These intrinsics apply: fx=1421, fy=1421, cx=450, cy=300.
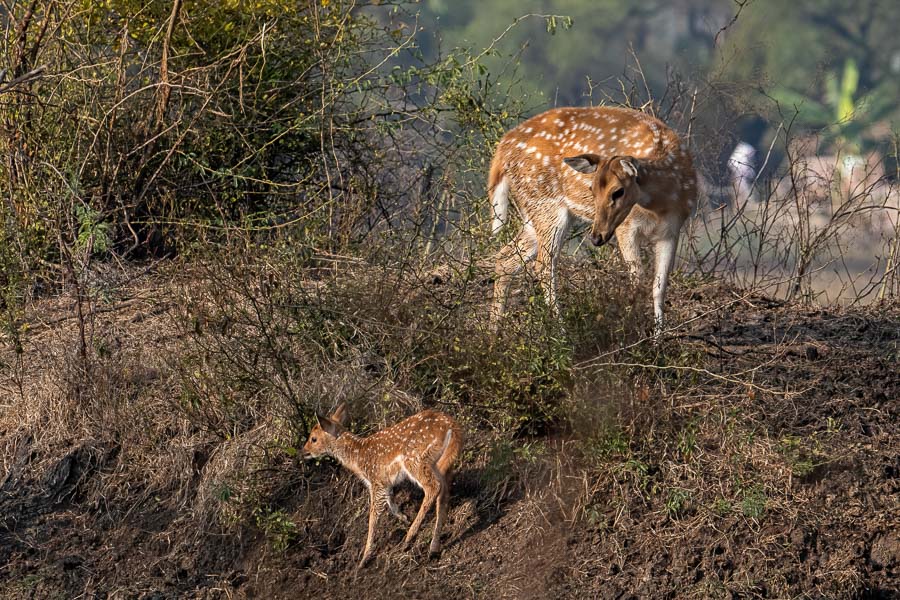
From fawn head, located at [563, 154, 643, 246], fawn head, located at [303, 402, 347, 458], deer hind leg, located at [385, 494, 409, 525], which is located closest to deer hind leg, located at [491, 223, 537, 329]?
fawn head, located at [563, 154, 643, 246]

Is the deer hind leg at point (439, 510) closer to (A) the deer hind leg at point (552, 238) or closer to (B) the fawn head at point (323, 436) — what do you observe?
(B) the fawn head at point (323, 436)

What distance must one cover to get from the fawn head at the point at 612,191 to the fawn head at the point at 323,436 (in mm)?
2132

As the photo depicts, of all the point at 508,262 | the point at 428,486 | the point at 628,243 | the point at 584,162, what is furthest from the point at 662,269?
the point at 428,486

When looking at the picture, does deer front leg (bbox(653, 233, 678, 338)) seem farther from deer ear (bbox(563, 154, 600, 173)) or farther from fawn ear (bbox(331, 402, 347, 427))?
fawn ear (bbox(331, 402, 347, 427))

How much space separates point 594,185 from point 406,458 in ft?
8.26

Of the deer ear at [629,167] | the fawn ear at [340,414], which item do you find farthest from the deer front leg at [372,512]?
the deer ear at [629,167]

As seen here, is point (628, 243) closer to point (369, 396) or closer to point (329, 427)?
point (369, 396)

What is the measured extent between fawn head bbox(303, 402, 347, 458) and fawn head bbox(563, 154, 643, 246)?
2132 millimetres

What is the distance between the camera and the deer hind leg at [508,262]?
26.3 feet

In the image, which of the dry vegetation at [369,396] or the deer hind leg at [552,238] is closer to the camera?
the dry vegetation at [369,396]

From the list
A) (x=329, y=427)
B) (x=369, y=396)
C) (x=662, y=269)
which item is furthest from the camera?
(x=662, y=269)

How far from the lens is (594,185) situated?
886 cm

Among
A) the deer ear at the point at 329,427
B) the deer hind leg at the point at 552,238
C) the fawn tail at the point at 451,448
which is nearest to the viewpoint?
the fawn tail at the point at 451,448

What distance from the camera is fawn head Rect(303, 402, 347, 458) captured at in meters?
7.50
